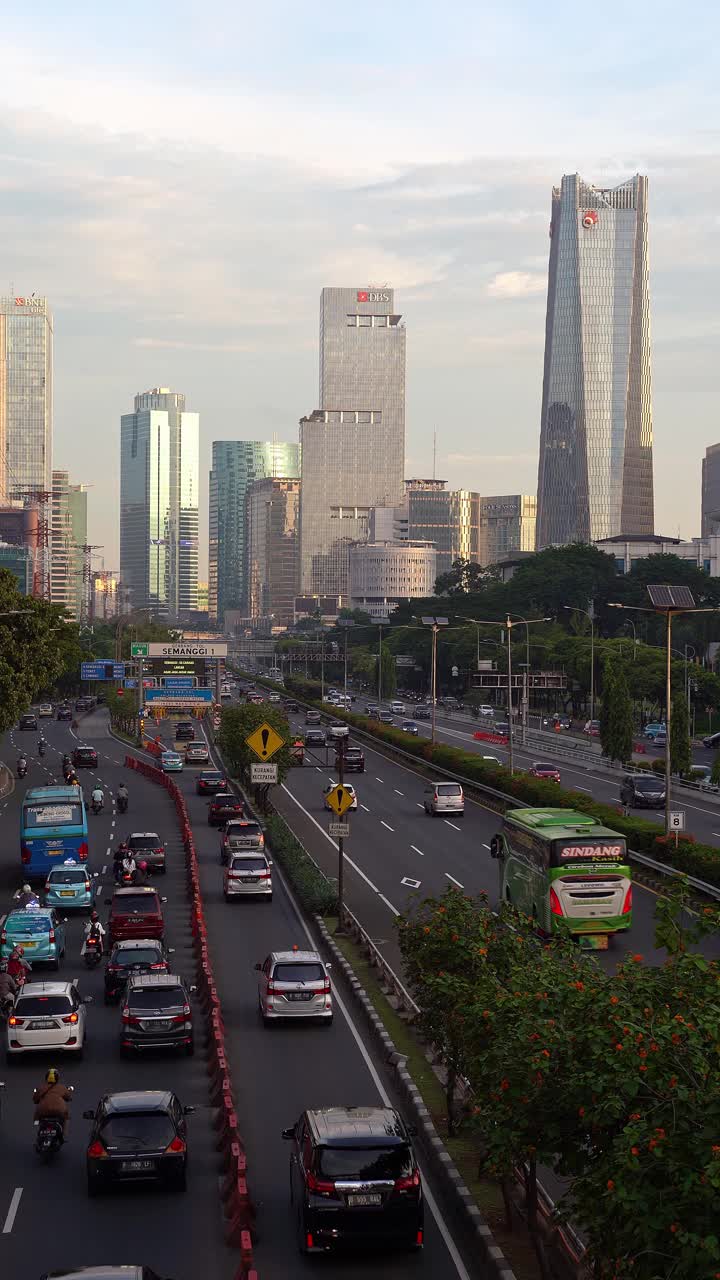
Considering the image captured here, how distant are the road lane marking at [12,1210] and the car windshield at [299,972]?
9.90 metres

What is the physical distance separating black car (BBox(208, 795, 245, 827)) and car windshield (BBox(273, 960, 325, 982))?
34.1 metres

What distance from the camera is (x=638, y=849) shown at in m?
46.2

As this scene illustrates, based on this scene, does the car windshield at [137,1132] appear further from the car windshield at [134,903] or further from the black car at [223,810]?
the black car at [223,810]

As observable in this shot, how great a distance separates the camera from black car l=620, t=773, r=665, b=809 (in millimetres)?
64625

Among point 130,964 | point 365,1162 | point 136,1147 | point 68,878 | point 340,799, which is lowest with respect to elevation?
point 68,878

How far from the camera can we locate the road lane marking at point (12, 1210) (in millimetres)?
18328

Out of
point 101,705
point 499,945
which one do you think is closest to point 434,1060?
point 499,945

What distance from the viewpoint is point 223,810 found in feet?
208

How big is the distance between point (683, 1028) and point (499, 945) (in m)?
8.98

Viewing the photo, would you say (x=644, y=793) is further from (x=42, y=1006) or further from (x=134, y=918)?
(x=42, y=1006)

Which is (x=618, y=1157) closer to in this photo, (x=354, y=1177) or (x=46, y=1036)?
(x=354, y=1177)

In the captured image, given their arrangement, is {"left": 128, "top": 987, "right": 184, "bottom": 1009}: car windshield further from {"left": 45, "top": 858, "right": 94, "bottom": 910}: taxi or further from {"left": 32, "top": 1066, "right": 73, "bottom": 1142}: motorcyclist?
{"left": 45, "top": 858, "right": 94, "bottom": 910}: taxi

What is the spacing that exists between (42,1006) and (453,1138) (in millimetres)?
8681

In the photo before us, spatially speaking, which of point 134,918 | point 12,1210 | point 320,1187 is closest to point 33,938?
point 134,918
